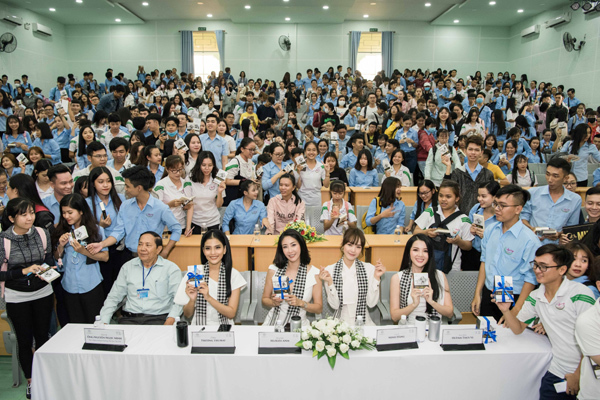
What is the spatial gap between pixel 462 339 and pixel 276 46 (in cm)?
1826

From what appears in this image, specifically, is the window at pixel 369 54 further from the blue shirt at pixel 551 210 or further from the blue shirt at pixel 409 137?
A: the blue shirt at pixel 551 210

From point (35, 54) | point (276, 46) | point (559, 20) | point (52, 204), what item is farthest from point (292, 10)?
point (52, 204)

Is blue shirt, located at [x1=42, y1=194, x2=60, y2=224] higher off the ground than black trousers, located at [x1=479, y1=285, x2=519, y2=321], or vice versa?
blue shirt, located at [x1=42, y1=194, x2=60, y2=224]

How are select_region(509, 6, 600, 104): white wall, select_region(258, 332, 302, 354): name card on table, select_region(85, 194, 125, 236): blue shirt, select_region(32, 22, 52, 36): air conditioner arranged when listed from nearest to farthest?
select_region(258, 332, 302, 354): name card on table < select_region(85, 194, 125, 236): blue shirt < select_region(509, 6, 600, 104): white wall < select_region(32, 22, 52, 36): air conditioner

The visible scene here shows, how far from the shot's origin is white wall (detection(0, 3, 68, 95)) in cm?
1495

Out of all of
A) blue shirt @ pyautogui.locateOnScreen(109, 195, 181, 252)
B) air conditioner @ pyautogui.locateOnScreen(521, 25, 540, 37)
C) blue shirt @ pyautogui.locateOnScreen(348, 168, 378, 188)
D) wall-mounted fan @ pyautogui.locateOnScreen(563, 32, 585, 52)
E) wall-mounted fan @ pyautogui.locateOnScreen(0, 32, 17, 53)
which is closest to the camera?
blue shirt @ pyautogui.locateOnScreen(109, 195, 181, 252)

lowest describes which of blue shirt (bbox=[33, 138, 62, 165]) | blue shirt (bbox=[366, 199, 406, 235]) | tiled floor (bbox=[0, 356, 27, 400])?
tiled floor (bbox=[0, 356, 27, 400])

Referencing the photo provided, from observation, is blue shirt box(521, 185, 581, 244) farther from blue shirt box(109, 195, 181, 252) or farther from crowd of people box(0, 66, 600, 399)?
blue shirt box(109, 195, 181, 252)

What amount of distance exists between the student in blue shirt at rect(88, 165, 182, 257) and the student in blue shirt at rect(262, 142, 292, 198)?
190 cm

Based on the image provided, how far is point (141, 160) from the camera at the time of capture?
4895mm

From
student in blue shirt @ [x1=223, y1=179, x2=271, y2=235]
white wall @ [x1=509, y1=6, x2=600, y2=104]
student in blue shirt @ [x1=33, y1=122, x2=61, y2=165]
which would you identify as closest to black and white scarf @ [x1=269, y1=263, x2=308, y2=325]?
student in blue shirt @ [x1=223, y1=179, x2=271, y2=235]

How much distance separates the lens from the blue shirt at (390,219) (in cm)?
471

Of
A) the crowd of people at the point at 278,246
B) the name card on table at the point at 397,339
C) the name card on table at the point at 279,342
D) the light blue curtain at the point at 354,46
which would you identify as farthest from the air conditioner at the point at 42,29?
the name card on table at the point at 397,339

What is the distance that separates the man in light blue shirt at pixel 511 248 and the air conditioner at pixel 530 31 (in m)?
17.1
